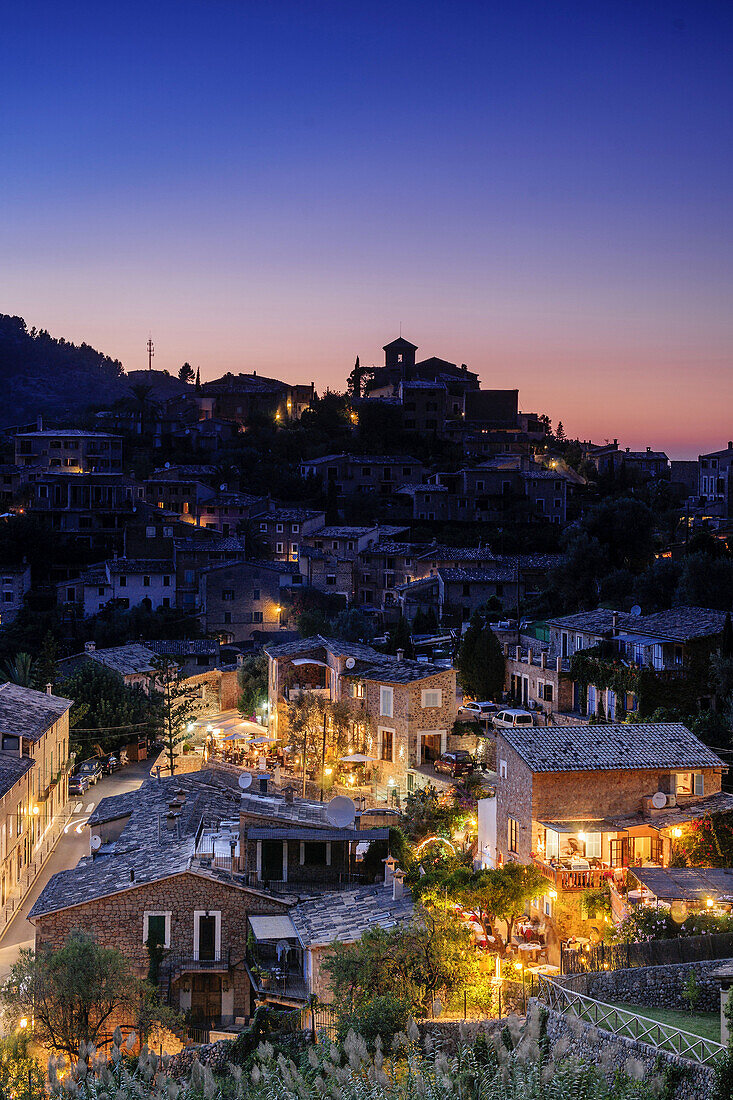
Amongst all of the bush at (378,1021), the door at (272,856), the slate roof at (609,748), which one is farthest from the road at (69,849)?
the slate roof at (609,748)

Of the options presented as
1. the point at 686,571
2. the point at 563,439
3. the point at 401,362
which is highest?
the point at 401,362

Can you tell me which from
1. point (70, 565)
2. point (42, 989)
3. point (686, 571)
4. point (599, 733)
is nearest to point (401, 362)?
point (70, 565)

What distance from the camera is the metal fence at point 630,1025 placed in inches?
489

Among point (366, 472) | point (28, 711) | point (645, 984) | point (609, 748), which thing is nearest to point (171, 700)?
point (28, 711)

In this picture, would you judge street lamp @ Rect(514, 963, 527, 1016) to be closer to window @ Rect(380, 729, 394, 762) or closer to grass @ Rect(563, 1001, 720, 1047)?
grass @ Rect(563, 1001, 720, 1047)

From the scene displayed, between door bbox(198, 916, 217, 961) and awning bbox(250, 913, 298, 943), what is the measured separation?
28.3 inches

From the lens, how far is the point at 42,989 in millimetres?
17703

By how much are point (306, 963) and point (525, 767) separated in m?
5.67

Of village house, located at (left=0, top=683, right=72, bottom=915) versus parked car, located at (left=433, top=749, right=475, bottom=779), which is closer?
village house, located at (left=0, top=683, right=72, bottom=915)

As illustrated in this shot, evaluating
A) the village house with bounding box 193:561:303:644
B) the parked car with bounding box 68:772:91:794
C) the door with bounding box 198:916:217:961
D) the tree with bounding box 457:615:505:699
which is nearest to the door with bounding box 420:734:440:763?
the tree with bounding box 457:615:505:699

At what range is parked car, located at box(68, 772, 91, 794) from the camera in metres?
35.6

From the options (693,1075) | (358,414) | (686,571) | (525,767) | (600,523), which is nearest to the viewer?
(693,1075)

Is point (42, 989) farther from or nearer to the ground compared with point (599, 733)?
nearer to the ground

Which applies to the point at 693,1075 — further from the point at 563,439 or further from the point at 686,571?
the point at 563,439
